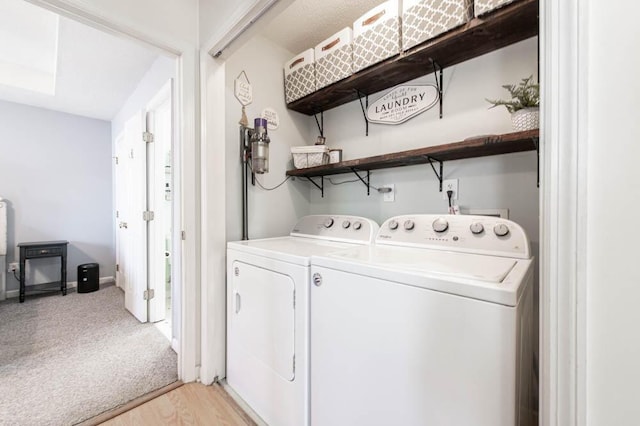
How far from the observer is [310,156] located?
1.90 meters

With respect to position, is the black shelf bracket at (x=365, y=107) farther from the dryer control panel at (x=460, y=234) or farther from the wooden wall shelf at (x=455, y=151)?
the dryer control panel at (x=460, y=234)

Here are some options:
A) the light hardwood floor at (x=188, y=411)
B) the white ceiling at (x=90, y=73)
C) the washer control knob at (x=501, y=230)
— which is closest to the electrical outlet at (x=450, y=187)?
the washer control knob at (x=501, y=230)

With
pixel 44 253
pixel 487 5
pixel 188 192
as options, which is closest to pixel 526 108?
pixel 487 5

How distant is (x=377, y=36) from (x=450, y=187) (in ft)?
3.10

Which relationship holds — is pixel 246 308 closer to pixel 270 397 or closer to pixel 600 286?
pixel 270 397

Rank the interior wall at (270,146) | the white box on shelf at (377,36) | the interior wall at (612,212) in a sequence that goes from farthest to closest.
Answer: the interior wall at (270,146)
the white box on shelf at (377,36)
the interior wall at (612,212)

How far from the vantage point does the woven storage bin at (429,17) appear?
1188 mm

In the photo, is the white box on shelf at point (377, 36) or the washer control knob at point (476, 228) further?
the white box on shelf at point (377, 36)

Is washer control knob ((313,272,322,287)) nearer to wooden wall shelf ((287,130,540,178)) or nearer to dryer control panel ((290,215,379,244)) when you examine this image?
dryer control panel ((290,215,379,244))

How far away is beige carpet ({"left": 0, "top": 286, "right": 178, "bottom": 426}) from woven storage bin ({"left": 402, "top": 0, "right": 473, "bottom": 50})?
2.43 m

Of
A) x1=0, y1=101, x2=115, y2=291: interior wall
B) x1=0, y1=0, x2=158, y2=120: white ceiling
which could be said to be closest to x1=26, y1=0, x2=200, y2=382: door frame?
x1=0, y1=0, x2=158, y2=120: white ceiling

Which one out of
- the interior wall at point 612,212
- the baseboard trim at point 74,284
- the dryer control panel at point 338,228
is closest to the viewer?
the interior wall at point 612,212

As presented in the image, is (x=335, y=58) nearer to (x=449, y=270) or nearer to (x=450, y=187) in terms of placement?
(x=450, y=187)

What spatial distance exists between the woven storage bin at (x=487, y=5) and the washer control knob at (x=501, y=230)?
905 mm
